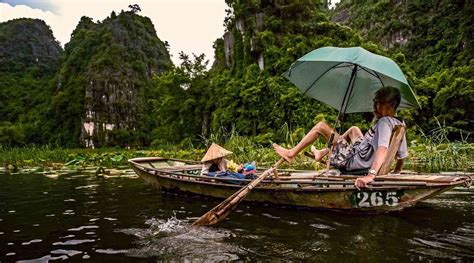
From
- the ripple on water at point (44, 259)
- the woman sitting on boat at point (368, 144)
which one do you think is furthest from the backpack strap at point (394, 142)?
the ripple on water at point (44, 259)

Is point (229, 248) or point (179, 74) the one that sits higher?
point (179, 74)

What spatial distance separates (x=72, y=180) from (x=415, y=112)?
16.2 meters

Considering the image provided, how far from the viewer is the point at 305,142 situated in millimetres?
4277

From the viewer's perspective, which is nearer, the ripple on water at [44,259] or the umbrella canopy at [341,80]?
the ripple on water at [44,259]

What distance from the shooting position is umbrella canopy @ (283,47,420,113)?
405 cm

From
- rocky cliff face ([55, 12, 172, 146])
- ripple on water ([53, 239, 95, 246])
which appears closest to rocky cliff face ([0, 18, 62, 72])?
rocky cliff face ([55, 12, 172, 146])

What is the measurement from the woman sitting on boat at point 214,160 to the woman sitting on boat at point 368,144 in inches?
52.5


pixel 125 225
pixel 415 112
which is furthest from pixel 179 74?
pixel 125 225

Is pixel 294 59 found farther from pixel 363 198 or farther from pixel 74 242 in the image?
pixel 74 242

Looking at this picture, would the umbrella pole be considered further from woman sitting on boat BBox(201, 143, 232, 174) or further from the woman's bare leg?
woman sitting on boat BBox(201, 143, 232, 174)

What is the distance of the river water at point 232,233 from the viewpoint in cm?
285

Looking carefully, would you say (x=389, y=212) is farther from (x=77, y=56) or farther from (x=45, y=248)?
(x=77, y=56)

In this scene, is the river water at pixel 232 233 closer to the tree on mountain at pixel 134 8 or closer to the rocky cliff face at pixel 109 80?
the rocky cliff face at pixel 109 80

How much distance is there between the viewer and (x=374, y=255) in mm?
2766
